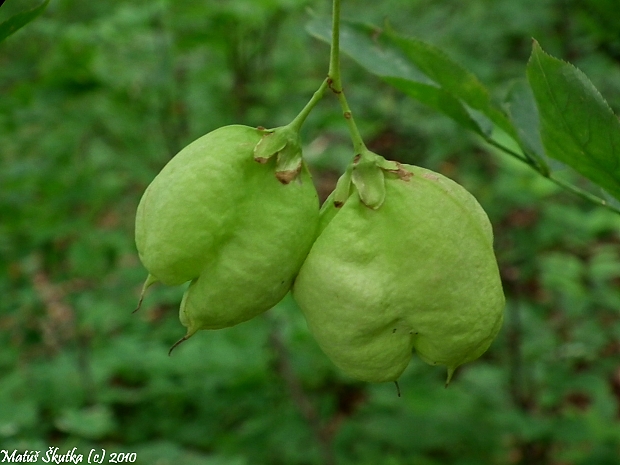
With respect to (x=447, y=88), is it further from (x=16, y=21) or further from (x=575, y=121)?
(x=16, y=21)

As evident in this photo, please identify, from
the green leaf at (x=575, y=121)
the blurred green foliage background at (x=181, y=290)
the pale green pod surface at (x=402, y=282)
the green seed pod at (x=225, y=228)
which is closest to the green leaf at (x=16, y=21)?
the green seed pod at (x=225, y=228)

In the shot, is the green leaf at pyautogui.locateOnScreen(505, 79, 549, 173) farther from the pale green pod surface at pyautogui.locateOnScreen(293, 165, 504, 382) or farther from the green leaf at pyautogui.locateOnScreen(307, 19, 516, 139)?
the pale green pod surface at pyautogui.locateOnScreen(293, 165, 504, 382)

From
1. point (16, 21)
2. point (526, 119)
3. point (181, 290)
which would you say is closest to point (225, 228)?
point (16, 21)

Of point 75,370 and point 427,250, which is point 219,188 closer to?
point 427,250

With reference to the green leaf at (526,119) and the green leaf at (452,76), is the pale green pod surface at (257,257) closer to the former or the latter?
the green leaf at (452,76)

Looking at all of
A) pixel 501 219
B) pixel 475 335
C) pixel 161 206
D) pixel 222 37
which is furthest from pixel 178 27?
pixel 475 335

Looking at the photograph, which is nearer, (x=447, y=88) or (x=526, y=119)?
(x=447, y=88)
